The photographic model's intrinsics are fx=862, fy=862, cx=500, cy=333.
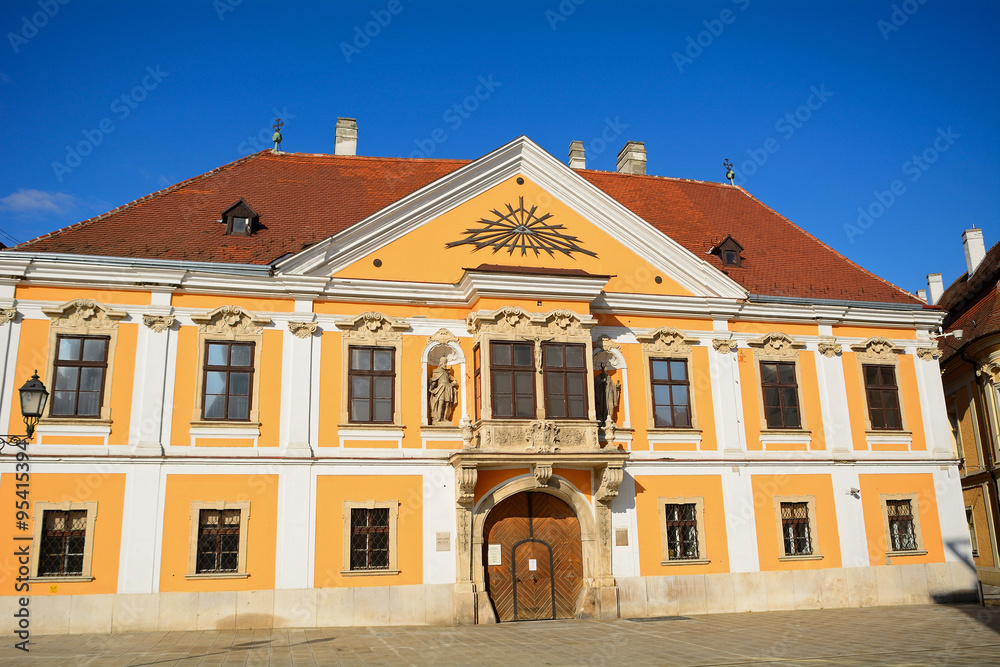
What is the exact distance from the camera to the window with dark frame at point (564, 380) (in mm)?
18469

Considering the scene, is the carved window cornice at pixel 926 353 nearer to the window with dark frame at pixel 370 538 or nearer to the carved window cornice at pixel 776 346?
the carved window cornice at pixel 776 346

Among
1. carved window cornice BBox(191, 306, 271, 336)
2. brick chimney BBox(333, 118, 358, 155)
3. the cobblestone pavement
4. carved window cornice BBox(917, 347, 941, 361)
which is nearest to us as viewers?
the cobblestone pavement

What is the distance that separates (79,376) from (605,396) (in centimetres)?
1102

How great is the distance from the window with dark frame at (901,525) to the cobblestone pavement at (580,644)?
2915 millimetres

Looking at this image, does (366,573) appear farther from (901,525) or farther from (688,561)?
(901,525)

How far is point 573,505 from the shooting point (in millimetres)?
18844

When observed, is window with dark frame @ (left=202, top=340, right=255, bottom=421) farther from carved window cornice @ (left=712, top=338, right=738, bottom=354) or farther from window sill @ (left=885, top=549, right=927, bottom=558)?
window sill @ (left=885, top=549, right=927, bottom=558)

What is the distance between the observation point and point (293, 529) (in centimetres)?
1717

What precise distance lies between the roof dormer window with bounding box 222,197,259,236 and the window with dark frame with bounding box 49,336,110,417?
3738mm

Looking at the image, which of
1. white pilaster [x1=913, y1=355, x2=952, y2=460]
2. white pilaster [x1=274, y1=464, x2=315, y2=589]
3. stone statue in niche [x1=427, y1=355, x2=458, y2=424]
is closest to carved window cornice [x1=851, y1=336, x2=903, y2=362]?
white pilaster [x1=913, y1=355, x2=952, y2=460]

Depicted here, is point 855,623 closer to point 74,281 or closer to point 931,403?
point 931,403

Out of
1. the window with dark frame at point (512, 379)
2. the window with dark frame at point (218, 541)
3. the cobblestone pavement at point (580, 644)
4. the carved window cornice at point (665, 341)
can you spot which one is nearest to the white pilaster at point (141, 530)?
the window with dark frame at point (218, 541)

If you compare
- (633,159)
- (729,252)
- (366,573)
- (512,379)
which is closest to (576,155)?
(633,159)

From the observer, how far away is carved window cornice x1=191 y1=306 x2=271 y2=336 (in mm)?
17875
